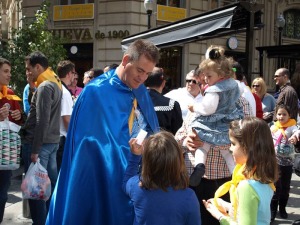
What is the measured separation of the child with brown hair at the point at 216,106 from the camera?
138 inches

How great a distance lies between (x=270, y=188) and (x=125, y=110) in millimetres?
1031

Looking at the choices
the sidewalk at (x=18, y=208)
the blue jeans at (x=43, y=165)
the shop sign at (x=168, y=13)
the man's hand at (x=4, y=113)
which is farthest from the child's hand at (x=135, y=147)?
the shop sign at (x=168, y=13)

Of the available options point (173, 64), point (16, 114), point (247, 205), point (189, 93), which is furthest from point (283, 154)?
point (173, 64)

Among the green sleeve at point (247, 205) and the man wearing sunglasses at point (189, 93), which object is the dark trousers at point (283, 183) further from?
the green sleeve at point (247, 205)

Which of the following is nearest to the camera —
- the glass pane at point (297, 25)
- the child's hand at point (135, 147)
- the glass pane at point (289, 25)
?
the child's hand at point (135, 147)

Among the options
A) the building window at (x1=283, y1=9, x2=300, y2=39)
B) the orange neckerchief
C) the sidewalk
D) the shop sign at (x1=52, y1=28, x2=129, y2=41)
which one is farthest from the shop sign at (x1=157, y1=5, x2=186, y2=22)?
the orange neckerchief

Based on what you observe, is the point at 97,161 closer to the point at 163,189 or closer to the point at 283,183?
the point at 163,189

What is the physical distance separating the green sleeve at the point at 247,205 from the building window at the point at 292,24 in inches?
953

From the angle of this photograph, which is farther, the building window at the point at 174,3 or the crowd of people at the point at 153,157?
the building window at the point at 174,3

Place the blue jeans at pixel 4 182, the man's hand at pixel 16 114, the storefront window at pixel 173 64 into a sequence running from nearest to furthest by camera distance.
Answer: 1. the blue jeans at pixel 4 182
2. the man's hand at pixel 16 114
3. the storefront window at pixel 173 64

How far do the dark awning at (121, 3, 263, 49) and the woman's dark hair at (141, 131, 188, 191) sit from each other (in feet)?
10.4

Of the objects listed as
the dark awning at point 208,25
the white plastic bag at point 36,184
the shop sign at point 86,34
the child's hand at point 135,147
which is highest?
the shop sign at point 86,34

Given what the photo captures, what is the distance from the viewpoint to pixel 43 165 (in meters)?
4.93

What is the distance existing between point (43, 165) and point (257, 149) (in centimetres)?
285
